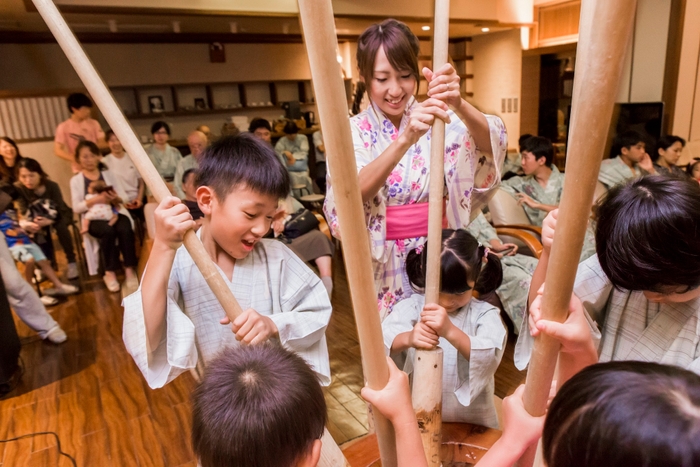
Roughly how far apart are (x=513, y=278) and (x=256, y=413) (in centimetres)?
224

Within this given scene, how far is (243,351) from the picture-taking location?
0.67 metres

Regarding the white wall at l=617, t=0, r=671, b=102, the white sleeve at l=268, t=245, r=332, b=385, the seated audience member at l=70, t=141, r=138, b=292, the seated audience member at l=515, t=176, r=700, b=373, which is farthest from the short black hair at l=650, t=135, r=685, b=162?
the seated audience member at l=70, t=141, r=138, b=292

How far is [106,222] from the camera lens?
3893mm

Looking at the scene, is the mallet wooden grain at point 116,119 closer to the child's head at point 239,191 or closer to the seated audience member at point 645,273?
the child's head at point 239,191

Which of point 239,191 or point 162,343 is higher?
point 239,191

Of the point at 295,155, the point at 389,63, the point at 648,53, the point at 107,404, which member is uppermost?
the point at 648,53

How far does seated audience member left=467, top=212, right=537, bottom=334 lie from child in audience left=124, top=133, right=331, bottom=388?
5.55 ft

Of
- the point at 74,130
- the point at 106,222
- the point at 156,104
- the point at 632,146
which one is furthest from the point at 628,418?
the point at 156,104

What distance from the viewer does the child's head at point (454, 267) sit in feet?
3.69

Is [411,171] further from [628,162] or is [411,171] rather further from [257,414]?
[628,162]

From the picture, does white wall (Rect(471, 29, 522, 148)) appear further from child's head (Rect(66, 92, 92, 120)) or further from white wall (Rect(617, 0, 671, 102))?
child's head (Rect(66, 92, 92, 120))

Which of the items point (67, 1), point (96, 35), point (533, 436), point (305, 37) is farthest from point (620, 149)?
point (96, 35)

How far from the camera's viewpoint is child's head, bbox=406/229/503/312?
1.12m

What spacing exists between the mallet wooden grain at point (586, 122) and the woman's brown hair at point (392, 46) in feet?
2.13
